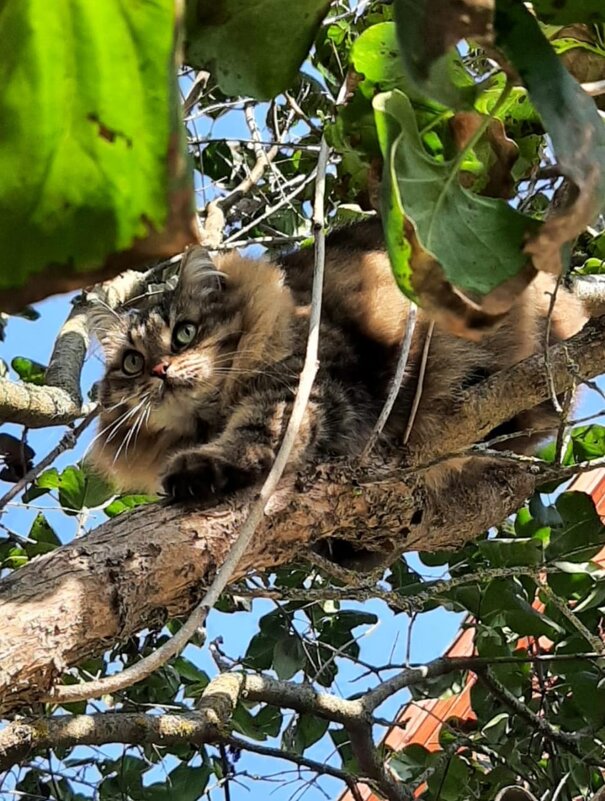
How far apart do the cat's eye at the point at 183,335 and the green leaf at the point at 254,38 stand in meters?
1.19

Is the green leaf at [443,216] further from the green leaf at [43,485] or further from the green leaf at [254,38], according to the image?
the green leaf at [43,485]

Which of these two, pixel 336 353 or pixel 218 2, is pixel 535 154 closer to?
pixel 336 353

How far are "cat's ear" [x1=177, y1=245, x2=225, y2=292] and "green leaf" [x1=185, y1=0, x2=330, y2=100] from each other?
1.19 meters

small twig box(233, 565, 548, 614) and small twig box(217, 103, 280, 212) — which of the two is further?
small twig box(217, 103, 280, 212)

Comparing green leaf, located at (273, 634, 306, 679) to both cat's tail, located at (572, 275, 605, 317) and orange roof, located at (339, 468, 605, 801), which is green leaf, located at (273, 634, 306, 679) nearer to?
orange roof, located at (339, 468, 605, 801)

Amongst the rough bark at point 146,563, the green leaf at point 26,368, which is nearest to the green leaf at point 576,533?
the rough bark at point 146,563

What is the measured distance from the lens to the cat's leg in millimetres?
1224

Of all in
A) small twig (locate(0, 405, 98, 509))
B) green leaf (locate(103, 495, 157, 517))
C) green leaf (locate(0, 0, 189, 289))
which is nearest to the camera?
green leaf (locate(0, 0, 189, 289))

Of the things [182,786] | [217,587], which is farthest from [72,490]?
[217,587]

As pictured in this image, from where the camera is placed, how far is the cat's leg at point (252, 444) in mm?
1224

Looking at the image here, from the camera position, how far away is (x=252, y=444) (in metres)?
1.34

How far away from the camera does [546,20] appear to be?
49 centimetres

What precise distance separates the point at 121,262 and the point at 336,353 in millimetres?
1228

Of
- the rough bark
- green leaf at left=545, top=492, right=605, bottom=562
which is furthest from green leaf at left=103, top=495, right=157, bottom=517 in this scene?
green leaf at left=545, top=492, right=605, bottom=562
